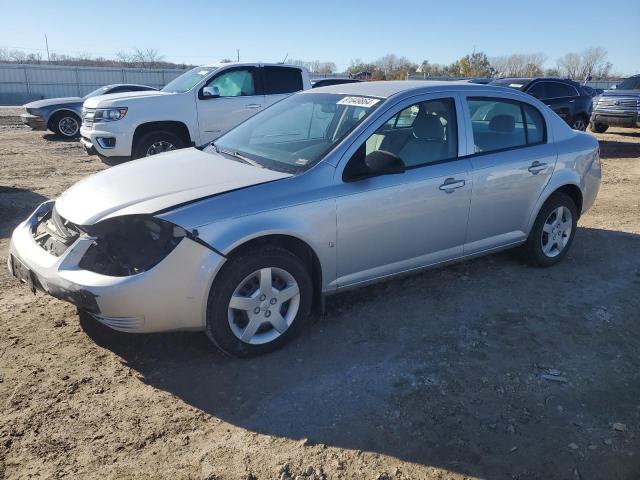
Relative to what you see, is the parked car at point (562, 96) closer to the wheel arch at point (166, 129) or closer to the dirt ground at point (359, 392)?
the wheel arch at point (166, 129)

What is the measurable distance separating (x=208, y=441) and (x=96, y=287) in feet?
3.61

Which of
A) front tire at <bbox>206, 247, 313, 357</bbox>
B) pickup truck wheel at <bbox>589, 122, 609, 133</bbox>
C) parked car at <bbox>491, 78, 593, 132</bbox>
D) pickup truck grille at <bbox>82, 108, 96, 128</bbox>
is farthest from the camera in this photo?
pickup truck wheel at <bbox>589, 122, 609, 133</bbox>

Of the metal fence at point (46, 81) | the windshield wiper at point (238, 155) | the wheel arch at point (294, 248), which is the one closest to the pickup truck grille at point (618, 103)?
the windshield wiper at point (238, 155)

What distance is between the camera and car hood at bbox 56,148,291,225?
3.33 m

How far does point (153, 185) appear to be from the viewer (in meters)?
3.60

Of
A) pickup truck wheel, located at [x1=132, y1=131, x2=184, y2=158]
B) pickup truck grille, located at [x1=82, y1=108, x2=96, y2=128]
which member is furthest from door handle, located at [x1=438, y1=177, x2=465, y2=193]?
pickup truck grille, located at [x1=82, y1=108, x2=96, y2=128]

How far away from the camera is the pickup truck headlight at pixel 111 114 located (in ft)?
27.6

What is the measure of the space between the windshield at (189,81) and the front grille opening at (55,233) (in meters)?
5.67

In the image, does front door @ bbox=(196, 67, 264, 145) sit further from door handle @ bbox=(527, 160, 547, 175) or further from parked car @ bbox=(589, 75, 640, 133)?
parked car @ bbox=(589, 75, 640, 133)

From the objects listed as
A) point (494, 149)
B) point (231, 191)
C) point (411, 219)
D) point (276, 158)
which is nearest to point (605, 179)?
point (494, 149)

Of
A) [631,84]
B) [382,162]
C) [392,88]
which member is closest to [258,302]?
[382,162]

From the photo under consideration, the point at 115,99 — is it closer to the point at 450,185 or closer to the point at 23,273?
the point at 23,273

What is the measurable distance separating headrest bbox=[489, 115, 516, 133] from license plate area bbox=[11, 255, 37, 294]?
3789mm

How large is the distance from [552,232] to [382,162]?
246 centimetres
